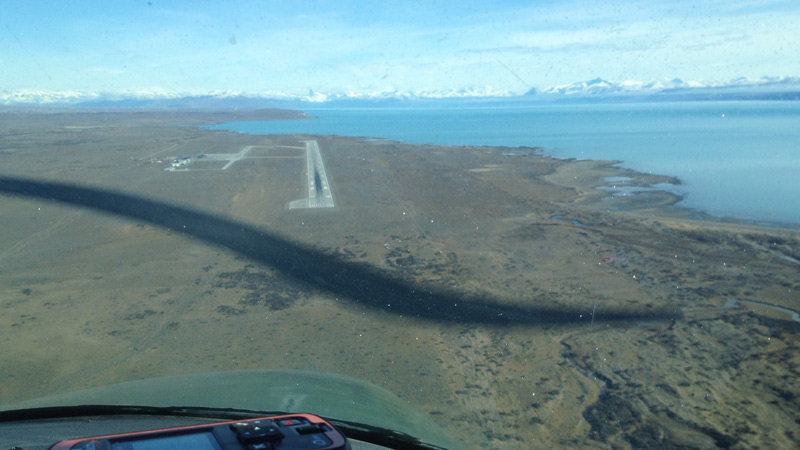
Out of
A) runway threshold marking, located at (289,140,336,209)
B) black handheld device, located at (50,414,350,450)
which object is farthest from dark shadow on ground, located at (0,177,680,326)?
black handheld device, located at (50,414,350,450)

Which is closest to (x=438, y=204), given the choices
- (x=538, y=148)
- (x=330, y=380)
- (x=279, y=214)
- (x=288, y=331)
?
(x=279, y=214)

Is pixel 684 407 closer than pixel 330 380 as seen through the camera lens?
No

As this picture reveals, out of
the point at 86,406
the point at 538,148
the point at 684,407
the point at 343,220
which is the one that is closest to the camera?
the point at 86,406

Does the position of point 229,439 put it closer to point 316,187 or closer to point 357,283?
point 357,283

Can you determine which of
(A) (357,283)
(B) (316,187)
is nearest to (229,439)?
(A) (357,283)

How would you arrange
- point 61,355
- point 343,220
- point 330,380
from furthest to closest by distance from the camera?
1. point 343,220
2. point 61,355
3. point 330,380

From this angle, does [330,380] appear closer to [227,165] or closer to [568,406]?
[568,406]

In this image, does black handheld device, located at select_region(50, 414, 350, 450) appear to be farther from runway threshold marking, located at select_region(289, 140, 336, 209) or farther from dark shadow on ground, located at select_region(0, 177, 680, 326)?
runway threshold marking, located at select_region(289, 140, 336, 209)
